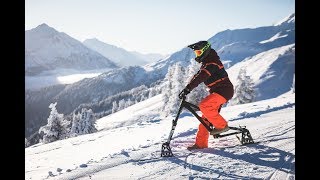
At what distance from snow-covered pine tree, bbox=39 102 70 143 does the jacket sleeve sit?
38514 mm

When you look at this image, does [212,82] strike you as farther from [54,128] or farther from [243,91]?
[243,91]

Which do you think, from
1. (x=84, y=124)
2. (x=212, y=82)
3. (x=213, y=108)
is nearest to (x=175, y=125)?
(x=213, y=108)

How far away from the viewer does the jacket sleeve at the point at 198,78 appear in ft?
26.3

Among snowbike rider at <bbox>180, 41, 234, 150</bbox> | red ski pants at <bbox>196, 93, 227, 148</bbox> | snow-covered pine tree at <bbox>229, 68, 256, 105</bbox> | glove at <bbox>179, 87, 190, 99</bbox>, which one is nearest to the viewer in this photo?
glove at <bbox>179, 87, 190, 99</bbox>

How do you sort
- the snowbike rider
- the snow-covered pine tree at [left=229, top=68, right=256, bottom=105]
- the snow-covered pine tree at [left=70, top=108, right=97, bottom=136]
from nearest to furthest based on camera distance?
the snowbike rider → the snow-covered pine tree at [left=229, top=68, right=256, bottom=105] → the snow-covered pine tree at [left=70, top=108, right=97, bottom=136]

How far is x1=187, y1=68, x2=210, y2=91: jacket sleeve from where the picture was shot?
26.3 ft

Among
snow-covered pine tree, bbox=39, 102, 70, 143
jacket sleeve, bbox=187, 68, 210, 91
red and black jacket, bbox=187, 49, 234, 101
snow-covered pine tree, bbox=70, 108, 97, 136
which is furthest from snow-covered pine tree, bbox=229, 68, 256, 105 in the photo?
jacket sleeve, bbox=187, 68, 210, 91

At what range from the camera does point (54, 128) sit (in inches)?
1751

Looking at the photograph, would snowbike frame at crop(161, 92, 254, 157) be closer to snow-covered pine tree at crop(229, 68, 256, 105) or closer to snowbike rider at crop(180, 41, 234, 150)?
snowbike rider at crop(180, 41, 234, 150)

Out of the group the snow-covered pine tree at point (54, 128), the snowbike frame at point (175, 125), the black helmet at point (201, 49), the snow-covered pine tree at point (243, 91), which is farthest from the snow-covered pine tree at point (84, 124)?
the black helmet at point (201, 49)

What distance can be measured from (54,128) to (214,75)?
1547 inches

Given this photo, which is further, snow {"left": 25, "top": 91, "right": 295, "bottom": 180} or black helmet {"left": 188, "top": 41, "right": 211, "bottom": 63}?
black helmet {"left": 188, "top": 41, "right": 211, "bottom": 63}
